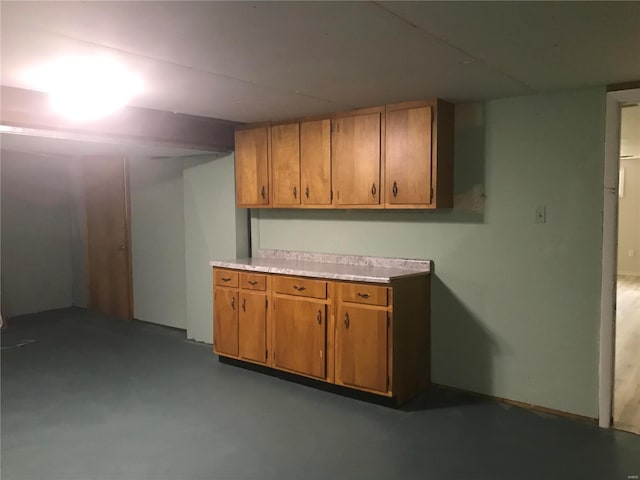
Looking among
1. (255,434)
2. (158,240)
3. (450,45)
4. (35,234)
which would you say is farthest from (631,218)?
(35,234)

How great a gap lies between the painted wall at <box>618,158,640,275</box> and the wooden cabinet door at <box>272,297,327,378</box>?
753 centimetres

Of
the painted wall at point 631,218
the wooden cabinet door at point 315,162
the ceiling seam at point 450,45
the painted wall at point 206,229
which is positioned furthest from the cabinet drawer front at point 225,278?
the painted wall at point 631,218

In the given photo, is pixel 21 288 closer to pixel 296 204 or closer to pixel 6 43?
pixel 296 204

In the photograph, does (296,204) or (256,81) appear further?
(296,204)

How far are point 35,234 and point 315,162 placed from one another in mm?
4536

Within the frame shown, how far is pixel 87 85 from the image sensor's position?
119 inches

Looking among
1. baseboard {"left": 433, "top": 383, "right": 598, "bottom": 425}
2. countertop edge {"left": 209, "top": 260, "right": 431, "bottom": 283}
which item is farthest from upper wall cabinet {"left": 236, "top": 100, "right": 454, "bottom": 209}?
baseboard {"left": 433, "top": 383, "right": 598, "bottom": 425}

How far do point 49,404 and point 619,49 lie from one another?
4117mm

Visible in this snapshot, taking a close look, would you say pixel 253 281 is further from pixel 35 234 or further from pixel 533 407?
pixel 35 234

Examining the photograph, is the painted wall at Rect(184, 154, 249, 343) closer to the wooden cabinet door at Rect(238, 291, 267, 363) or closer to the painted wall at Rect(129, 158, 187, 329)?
the painted wall at Rect(129, 158, 187, 329)

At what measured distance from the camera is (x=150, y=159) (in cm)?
575

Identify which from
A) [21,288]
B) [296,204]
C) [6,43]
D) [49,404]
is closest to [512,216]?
[296,204]

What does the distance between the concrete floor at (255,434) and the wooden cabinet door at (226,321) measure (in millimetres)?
189

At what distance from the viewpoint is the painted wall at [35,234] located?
6289 millimetres
